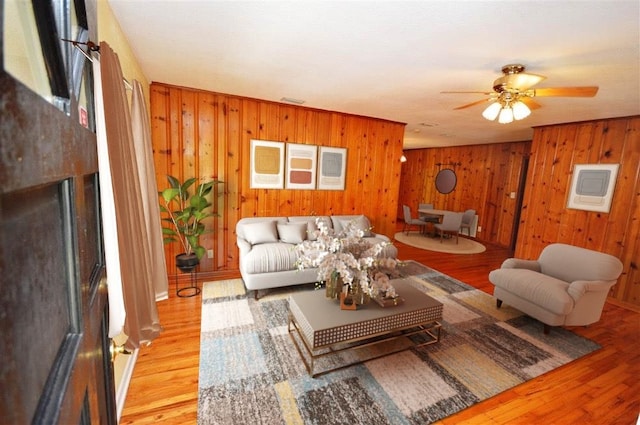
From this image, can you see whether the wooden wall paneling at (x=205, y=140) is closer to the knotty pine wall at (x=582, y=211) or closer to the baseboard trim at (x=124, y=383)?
the baseboard trim at (x=124, y=383)

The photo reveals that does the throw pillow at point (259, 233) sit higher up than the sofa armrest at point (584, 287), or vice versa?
the throw pillow at point (259, 233)

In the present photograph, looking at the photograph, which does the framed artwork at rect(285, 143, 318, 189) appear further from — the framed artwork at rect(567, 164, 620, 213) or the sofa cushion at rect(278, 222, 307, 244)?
the framed artwork at rect(567, 164, 620, 213)

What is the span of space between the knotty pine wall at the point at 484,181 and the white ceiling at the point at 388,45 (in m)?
2.98

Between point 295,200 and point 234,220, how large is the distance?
961mm

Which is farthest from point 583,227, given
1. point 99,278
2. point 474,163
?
point 99,278

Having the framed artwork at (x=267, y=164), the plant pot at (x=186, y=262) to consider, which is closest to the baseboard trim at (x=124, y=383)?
the plant pot at (x=186, y=262)

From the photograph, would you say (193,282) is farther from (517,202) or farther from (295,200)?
(517,202)

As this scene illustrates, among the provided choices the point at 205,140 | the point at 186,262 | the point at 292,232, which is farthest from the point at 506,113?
the point at 186,262

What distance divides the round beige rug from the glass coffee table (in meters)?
3.61

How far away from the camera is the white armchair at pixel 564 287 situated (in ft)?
8.34

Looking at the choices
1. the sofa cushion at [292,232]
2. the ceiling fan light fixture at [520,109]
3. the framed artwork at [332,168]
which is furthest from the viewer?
the framed artwork at [332,168]

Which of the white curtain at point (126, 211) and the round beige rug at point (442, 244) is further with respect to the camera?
the round beige rug at point (442, 244)

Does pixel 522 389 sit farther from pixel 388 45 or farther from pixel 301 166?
pixel 301 166

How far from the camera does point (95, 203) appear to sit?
926mm
